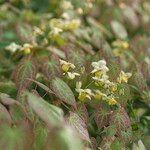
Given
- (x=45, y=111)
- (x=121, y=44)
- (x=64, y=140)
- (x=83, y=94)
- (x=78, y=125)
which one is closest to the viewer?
(x=64, y=140)

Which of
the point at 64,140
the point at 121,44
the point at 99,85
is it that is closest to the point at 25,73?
the point at 99,85

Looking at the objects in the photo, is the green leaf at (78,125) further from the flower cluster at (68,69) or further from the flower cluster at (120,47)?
the flower cluster at (120,47)

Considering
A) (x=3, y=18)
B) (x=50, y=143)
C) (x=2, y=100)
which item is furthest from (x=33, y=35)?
(x=50, y=143)

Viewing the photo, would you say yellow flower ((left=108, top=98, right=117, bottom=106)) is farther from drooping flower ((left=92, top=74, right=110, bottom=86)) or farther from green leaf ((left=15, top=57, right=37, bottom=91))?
green leaf ((left=15, top=57, right=37, bottom=91))

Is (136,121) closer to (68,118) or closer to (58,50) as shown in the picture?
(68,118)

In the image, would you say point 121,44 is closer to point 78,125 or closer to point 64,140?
point 78,125

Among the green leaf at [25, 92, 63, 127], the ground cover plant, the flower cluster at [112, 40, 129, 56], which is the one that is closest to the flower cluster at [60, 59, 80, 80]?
the ground cover plant
